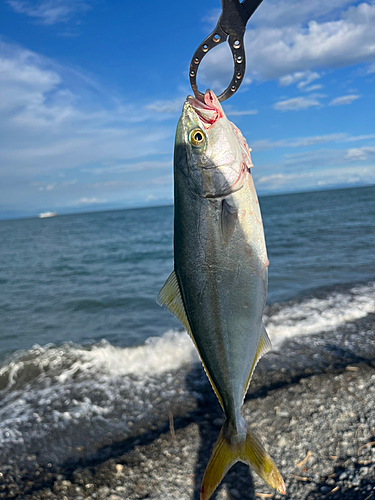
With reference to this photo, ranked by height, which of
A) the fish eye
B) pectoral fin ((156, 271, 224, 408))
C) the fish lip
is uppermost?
the fish eye

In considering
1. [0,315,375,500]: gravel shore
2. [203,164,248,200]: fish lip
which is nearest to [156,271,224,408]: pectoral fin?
[203,164,248,200]: fish lip

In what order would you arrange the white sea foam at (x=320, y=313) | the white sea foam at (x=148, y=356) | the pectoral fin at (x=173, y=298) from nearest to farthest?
the pectoral fin at (x=173, y=298) < the white sea foam at (x=148, y=356) < the white sea foam at (x=320, y=313)

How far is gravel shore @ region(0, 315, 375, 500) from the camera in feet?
11.4

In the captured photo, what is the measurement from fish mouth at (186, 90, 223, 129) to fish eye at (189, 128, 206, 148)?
Answer: 2.4 inches

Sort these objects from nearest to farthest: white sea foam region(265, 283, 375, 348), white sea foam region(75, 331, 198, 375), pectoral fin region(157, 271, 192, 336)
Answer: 1. pectoral fin region(157, 271, 192, 336)
2. white sea foam region(75, 331, 198, 375)
3. white sea foam region(265, 283, 375, 348)

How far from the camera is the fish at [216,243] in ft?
7.32

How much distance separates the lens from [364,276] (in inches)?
469

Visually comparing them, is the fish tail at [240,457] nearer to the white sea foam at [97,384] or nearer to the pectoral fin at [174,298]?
the pectoral fin at [174,298]

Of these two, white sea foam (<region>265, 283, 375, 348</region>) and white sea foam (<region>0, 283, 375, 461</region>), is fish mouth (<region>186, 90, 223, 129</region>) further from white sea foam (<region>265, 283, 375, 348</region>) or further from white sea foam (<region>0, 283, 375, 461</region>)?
white sea foam (<region>265, 283, 375, 348</region>)

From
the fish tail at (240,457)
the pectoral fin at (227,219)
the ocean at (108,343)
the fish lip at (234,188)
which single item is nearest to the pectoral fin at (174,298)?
the pectoral fin at (227,219)

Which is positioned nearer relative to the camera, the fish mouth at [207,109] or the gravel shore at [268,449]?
Answer: the fish mouth at [207,109]

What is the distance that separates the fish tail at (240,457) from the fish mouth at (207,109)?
210 cm

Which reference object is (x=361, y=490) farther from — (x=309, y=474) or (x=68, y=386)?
(x=68, y=386)

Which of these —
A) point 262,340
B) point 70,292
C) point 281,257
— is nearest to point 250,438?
point 262,340
